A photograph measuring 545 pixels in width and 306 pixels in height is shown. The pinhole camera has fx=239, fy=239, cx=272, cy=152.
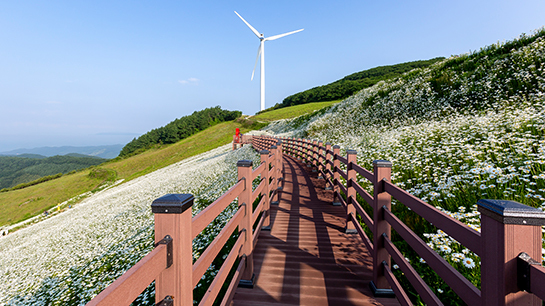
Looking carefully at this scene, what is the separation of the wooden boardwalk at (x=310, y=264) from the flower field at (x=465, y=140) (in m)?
0.72

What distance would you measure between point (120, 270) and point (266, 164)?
528 cm

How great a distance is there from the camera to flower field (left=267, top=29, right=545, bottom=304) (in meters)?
4.05

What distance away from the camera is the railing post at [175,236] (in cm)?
157

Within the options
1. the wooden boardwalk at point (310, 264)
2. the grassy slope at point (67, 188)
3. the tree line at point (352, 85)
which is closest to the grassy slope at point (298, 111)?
the tree line at point (352, 85)

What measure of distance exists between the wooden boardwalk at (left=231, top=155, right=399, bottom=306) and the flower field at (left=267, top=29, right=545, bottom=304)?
0.72 meters

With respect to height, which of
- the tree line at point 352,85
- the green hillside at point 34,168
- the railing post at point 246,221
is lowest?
the green hillside at point 34,168

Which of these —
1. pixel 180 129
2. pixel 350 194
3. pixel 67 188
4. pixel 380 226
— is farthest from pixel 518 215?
pixel 180 129

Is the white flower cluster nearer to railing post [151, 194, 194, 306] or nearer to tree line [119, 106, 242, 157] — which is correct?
railing post [151, 194, 194, 306]

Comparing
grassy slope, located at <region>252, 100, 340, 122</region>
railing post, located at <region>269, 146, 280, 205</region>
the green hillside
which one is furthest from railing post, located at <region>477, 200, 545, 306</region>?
the green hillside

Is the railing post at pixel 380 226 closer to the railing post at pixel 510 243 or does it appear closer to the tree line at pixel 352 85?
the railing post at pixel 510 243

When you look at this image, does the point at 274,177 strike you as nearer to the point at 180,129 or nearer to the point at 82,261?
the point at 82,261

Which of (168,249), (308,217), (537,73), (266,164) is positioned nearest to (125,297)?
(168,249)

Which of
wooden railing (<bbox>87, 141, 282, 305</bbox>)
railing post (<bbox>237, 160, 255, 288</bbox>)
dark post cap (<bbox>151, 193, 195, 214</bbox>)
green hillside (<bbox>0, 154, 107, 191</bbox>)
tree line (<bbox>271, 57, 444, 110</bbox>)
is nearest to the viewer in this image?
wooden railing (<bbox>87, 141, 282, 305</bbox>)

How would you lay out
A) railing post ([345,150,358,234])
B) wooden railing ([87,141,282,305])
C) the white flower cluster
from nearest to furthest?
wooden railing ([87,141,282,305]) < the white flower cluster < railing post ([345,150,358,234])
